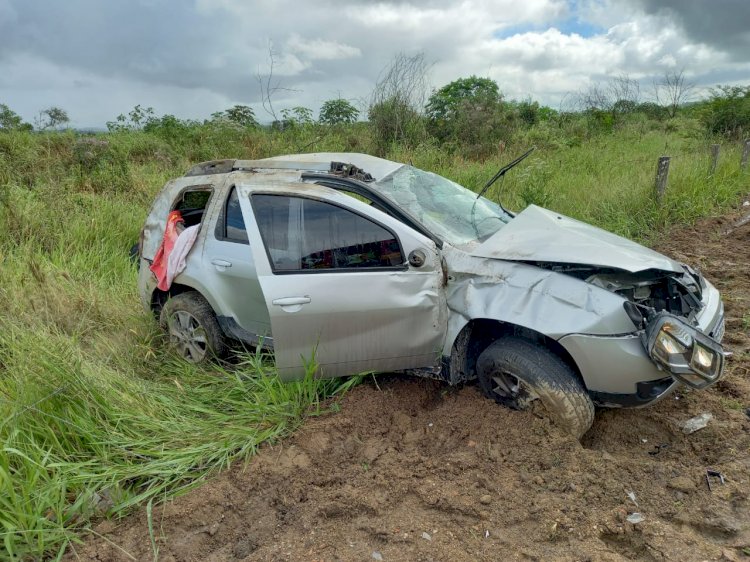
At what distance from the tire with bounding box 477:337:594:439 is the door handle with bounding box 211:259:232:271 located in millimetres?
1883

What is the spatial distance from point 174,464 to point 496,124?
12944 millimetres

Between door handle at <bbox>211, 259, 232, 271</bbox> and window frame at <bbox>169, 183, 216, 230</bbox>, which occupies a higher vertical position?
window frame at <bbox>169, 183, 216, 230</bbox>

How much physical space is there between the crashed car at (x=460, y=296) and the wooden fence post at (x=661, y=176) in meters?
4.68

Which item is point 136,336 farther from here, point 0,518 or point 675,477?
point 675,477

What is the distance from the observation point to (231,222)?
3.89 meters

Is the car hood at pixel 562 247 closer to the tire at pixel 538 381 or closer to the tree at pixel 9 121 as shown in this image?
the tire at pixel 538 381

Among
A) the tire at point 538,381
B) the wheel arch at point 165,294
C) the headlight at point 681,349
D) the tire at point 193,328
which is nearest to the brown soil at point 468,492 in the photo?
the tire at point 538,381

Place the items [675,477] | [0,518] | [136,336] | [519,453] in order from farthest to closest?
[136,336], [519,453], [675,477], [0,518]

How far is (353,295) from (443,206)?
3.42 ft

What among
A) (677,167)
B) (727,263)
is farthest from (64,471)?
(677,167)

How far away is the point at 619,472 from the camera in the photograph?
8.93 feet

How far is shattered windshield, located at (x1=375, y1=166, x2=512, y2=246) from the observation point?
340cm

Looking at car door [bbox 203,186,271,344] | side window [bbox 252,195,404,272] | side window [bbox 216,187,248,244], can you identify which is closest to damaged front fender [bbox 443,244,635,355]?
side window [bbox 252,195,404,272]

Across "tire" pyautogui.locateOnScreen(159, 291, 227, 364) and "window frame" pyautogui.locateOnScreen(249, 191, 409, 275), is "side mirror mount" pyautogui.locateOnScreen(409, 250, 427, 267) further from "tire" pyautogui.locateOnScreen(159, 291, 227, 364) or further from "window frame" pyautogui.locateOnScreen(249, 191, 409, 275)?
"tire" pyautogui.locateOnScreen(159, 291, 227, 364)
